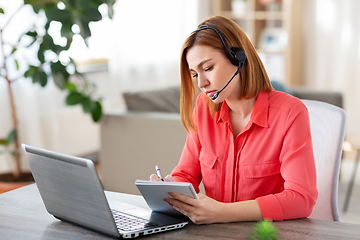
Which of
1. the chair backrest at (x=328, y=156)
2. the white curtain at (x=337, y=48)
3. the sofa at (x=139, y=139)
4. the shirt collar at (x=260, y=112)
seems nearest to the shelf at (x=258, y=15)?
the white curtain at (x=337, y=48)

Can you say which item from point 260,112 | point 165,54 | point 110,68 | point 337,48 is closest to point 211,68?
point 260,112

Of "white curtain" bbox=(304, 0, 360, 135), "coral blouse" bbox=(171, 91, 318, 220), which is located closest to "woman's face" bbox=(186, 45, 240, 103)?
"coral blouse" bbox=(171, 91, 318, 220)

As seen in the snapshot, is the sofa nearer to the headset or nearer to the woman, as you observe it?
the woman

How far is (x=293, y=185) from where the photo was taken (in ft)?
3.54

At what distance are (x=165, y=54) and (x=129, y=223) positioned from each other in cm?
332

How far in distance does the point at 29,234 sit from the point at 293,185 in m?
0.63

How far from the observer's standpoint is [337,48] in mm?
4180

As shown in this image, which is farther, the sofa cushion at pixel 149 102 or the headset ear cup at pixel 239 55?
the sofa cushion at pixel 149 102

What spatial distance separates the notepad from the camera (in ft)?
3.07

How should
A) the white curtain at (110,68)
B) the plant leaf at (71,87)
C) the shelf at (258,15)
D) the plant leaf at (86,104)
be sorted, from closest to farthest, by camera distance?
the plant leaf at (86,104) < the plant leaf at (71,87) < the white curtain at (110,68) < the shelf at (258,15)

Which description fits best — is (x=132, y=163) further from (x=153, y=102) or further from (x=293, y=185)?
(x=293, y=185)

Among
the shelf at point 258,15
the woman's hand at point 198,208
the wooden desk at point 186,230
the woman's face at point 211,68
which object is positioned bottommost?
the wooden desk at point 186,230

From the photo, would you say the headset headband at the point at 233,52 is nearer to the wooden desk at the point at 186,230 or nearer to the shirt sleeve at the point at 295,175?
the shirt sleeve at the point at 295,175

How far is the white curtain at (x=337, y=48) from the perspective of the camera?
13.4 ft
